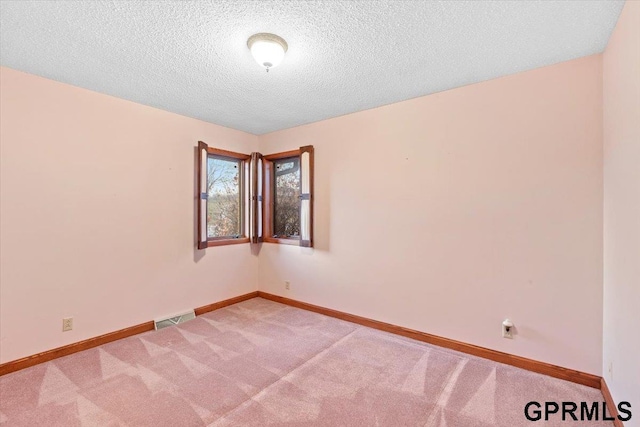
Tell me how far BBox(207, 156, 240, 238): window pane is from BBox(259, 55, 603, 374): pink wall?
1402 millimetres

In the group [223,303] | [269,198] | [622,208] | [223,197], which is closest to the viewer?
[622,208]

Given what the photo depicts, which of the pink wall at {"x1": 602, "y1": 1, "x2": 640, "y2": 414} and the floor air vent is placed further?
the floor air vent

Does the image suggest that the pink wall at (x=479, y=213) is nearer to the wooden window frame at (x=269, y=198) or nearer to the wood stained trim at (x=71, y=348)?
the wooden window frame at (x=269, y=198)

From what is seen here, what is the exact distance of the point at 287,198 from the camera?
4.29m

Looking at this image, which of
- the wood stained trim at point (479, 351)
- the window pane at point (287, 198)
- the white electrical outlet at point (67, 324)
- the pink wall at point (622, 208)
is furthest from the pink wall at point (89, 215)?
the pink wall at point (622, 208)

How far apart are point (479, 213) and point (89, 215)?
3660mm

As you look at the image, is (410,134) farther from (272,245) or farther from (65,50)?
(65,50)

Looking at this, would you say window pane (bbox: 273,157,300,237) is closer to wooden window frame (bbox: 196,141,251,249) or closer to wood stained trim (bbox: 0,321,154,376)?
wooden window frame (bbox: 196,141,251,249)

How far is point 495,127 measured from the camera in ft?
8.20

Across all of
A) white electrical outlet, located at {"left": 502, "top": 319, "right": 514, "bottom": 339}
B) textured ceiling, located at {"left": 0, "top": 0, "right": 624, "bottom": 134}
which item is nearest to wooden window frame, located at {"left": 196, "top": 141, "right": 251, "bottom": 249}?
textured ceiling, located at {"left": 0, "top": 0, "right": 624, "bottom": 134}

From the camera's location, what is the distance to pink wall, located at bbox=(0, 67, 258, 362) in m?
2.38

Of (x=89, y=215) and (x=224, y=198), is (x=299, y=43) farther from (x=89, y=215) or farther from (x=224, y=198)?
(x=224, y=198)

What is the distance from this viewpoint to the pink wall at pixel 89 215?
93.7 inches

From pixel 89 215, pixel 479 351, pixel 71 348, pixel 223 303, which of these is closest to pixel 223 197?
pixel 223 303
